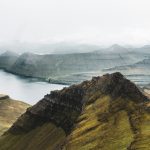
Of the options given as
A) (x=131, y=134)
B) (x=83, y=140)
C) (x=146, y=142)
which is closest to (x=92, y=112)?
(x=83, y=140)

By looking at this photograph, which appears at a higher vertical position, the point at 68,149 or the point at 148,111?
the point at 148,111

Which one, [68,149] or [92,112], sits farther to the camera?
[92,112]

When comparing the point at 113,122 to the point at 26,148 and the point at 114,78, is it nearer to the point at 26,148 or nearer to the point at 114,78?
the point at 114,78

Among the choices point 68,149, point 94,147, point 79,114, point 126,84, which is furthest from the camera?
point 79,114

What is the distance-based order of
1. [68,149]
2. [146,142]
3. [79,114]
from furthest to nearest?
[79,114], [68,149], [146,142]

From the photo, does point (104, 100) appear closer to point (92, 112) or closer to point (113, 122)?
point (92, 112)

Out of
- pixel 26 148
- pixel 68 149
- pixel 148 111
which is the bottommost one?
pixel 26 148

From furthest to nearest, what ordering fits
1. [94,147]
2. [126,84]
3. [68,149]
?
[126,84], [68,149], [94,147]

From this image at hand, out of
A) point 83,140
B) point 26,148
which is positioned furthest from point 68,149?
point 26,148

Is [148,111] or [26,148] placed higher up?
[148,111]
